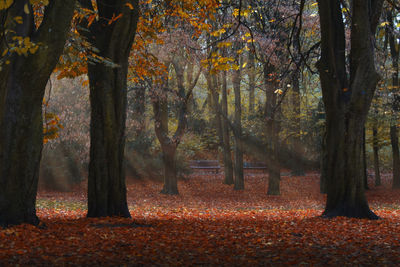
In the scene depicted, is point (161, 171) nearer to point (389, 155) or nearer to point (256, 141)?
point (256, 141)

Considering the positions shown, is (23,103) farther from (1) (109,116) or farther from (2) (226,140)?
(2) (226,140)

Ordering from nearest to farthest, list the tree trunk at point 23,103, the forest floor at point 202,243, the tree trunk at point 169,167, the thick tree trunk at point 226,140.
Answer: the forest floor at point 202,243
the tree trunk at point 23,103
the tree trunk at point 169,167
the thick tree trunk at point 226,140

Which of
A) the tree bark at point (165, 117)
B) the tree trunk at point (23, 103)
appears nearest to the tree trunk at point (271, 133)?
the tree bark at point (165, 117)

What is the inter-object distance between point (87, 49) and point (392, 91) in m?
15.9

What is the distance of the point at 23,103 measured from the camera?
639cm

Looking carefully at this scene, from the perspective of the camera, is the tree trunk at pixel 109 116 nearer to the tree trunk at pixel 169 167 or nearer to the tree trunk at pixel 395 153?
the tree trunk at pixel 169 167

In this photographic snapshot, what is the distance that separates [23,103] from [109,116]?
2.29 m

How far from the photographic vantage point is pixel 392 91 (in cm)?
1998

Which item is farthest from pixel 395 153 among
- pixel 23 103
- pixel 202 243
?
pixel 23 103

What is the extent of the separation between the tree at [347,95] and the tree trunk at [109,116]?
431cm

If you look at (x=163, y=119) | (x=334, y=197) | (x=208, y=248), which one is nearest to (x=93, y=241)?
(x=208, y=248)

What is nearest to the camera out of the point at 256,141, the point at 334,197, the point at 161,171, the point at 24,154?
the point at 24,154

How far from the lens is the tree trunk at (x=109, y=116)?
8508 millimetres

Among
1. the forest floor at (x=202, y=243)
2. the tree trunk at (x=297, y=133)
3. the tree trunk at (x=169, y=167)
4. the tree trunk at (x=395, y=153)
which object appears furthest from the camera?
the tree trunk at (x=297, y=133)
